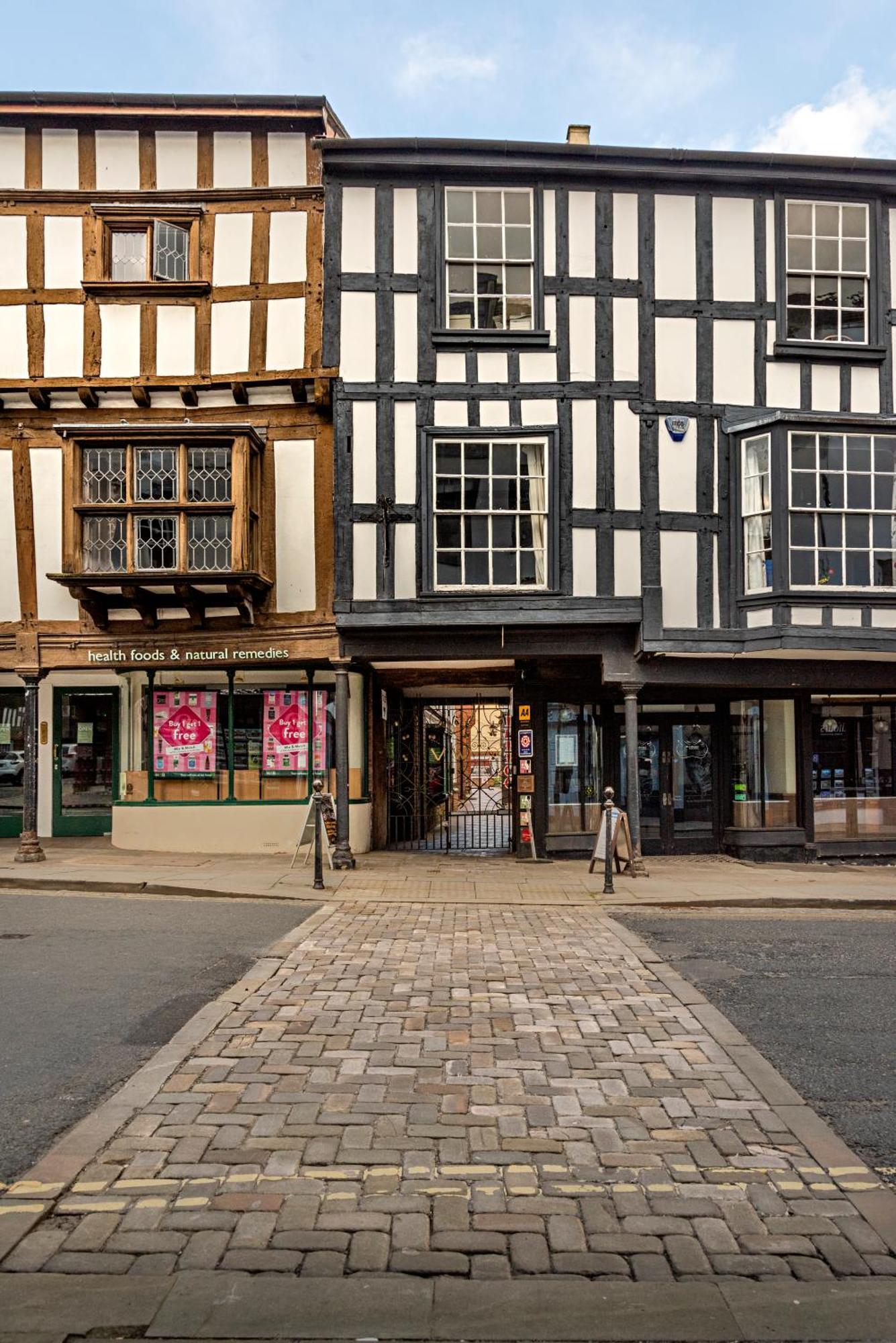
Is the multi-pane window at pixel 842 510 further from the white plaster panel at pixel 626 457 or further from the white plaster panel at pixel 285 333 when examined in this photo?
the white plaster panel at pixel 285 333

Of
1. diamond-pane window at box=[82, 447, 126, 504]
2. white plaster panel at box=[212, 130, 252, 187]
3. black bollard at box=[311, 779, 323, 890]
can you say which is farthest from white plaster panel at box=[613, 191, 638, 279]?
black bollard at box=[311, 779, 323, 890]

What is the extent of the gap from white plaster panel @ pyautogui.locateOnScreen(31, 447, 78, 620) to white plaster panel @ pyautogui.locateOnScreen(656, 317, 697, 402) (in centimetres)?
917

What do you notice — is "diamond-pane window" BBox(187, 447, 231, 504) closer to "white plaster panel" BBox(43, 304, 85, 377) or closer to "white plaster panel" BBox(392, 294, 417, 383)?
"white plaster panel" BBox(43, 304, 85, 377)

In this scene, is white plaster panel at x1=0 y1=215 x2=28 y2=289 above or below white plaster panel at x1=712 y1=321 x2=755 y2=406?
above

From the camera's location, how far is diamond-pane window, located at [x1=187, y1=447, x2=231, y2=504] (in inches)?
594

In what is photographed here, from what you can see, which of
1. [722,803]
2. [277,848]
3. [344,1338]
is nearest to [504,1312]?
→ [344,1338]

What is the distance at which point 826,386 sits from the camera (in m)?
15.4

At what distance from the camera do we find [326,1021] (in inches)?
260

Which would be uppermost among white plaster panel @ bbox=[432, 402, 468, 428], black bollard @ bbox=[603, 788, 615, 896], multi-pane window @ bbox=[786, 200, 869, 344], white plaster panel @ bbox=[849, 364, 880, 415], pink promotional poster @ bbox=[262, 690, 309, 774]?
multi-pane window @ bbox=[786, 200, 869, 344]

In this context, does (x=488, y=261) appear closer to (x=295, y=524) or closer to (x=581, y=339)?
Result: (x=581, y=339)

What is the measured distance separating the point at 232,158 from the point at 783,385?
30.1 feet

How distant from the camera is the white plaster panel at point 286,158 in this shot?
15906 mm

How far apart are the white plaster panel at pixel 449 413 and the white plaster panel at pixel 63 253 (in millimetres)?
5892

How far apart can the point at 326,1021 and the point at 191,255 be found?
1289 centimetres
